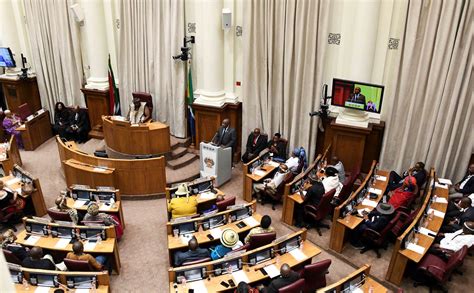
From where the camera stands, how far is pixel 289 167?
8930 mm

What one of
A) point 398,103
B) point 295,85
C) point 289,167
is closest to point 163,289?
point 289,167

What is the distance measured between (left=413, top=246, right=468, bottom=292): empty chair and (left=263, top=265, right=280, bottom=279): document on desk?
2.35 meters

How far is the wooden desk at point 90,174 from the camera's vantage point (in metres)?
8.57

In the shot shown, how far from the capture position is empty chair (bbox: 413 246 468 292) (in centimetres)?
590

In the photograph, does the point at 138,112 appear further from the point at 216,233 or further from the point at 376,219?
the point at 376,219

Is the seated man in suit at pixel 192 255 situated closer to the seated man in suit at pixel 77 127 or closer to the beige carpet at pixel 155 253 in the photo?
the beige carpet at pixel 155 253

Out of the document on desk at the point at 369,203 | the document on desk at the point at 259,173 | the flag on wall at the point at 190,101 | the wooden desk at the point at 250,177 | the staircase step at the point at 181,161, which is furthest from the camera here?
the flag on wall at the point at 190,101

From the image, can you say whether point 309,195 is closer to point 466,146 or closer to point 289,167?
point 289,167

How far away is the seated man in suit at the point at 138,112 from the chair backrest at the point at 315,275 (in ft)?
21.4

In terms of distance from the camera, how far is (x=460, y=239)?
6301 millimetres

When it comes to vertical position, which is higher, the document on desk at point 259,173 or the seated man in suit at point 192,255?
the document on desk at point 259,173

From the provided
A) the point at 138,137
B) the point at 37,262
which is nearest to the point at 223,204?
the point at 37,262

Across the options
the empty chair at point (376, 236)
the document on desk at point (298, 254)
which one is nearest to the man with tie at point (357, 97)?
the empty chair at point (376, 236)

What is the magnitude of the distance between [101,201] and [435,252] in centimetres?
622
